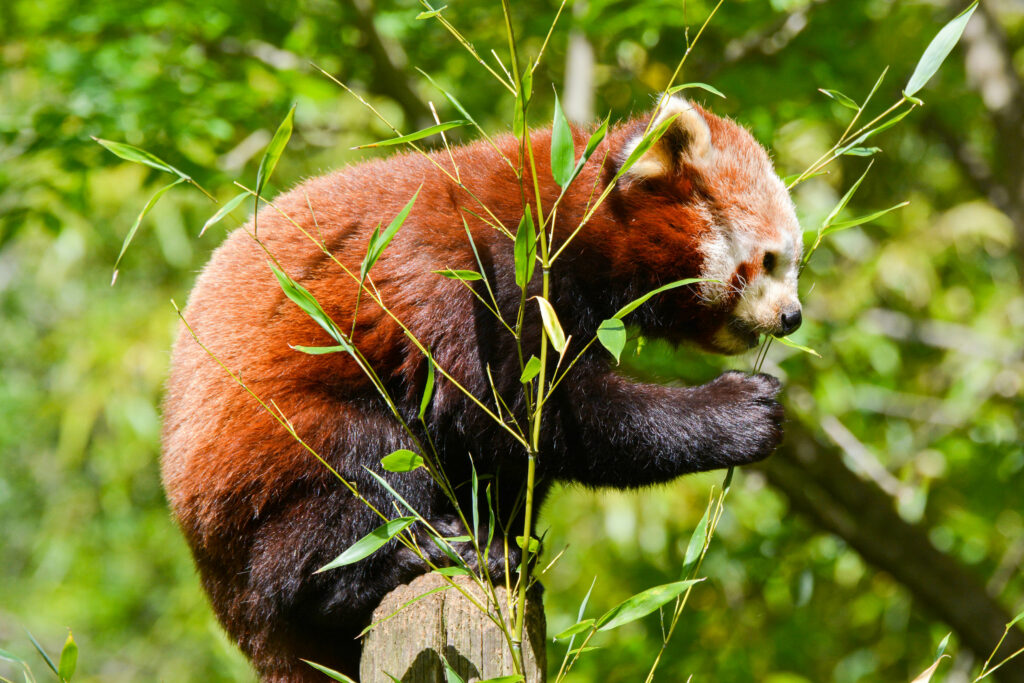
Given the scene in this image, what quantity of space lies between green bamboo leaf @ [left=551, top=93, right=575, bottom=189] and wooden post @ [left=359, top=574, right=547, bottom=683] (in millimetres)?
970

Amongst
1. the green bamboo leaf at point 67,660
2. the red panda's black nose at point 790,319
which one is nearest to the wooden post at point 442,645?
the green bamboo leaf at point 67,660

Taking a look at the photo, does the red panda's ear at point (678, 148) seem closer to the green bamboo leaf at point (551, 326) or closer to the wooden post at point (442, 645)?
the green bamboo leaf at point (551, 326)

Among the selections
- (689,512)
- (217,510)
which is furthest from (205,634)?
(217,510)

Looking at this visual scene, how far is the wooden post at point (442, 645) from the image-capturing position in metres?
2.10

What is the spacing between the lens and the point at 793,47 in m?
4.82

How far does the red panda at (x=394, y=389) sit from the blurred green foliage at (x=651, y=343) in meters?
0.73

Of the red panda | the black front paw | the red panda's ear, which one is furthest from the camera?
the red panda's ear

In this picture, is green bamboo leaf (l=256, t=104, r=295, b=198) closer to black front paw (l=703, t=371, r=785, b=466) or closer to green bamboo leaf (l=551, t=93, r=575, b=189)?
green bamboo leaf (l=551, t=93, r=575, b=189)

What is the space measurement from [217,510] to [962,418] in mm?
5178

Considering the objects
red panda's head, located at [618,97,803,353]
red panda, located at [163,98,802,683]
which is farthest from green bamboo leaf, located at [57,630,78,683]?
red panda's head, located at [618,97,803,353]

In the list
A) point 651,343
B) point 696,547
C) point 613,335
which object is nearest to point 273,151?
point 613,335

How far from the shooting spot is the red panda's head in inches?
125

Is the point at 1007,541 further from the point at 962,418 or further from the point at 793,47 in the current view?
the point at 793,47

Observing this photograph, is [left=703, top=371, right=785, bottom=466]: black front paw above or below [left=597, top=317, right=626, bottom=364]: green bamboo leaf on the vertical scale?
below
